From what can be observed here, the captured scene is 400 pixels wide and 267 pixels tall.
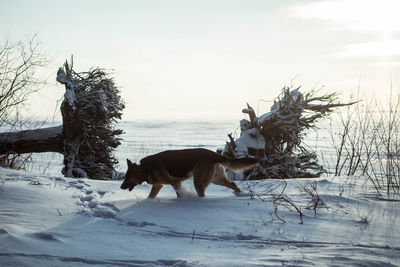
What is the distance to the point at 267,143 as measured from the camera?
9375 millimetres

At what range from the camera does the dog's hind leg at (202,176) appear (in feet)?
17.3

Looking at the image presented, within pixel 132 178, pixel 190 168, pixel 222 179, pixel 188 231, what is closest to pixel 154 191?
pixel 132 178

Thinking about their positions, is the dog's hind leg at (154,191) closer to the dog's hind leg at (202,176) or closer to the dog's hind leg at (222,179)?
the dog's hind leg at (202,176)

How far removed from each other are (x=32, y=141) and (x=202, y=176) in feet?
20.1

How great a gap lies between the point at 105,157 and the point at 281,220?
26.1 feet

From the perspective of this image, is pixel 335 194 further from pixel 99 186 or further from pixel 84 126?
pixel 84 126

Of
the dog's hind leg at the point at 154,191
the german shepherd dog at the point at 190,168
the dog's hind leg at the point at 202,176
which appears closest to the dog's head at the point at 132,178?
the german shepherd dog at the point at 190,168

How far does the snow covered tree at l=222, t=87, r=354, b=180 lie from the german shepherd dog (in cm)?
362

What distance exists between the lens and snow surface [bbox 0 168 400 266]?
251 centimetres

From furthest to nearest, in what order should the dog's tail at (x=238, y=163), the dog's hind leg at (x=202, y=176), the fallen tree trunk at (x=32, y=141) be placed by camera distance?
the fallen tree trunk at (x=32, y=141)
the dog's tail at (x=238, y=163)
the dog's hind leg at (x=202, y=176)

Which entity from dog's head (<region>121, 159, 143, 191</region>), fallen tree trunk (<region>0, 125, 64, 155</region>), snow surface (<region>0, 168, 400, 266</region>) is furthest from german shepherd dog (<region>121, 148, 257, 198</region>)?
fallen tree trunk (<region>0, 125, 64, 155</region>)

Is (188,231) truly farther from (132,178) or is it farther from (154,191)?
(132,178)

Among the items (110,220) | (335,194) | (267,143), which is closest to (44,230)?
(110,220)

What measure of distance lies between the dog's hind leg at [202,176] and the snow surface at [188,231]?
383mm
